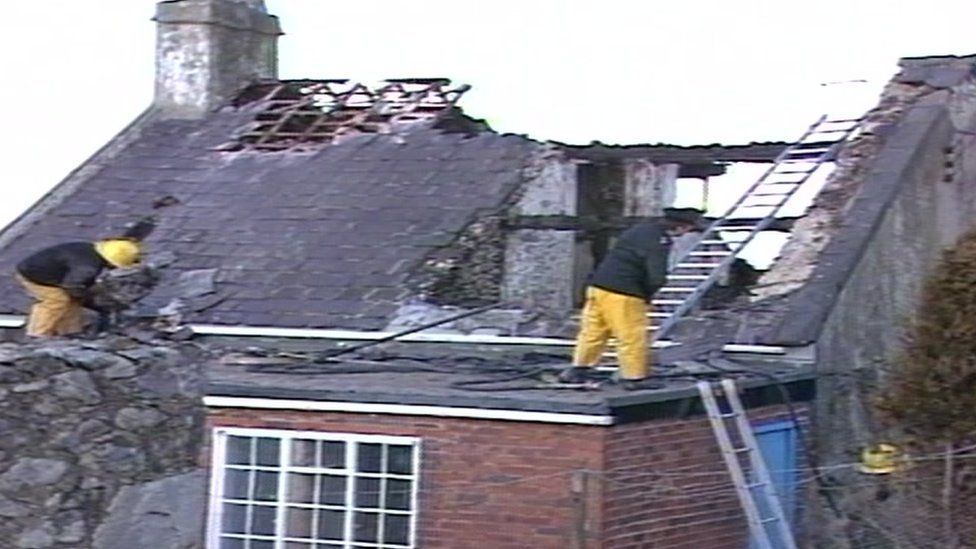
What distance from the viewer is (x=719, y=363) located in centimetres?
1464

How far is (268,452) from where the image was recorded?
1323 cm

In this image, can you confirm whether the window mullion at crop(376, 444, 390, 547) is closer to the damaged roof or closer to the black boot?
the black boot

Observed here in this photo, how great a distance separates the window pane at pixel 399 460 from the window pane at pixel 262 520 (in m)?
1.06

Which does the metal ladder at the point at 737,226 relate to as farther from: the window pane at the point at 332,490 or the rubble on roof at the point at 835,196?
the window pane at the point at 332,490

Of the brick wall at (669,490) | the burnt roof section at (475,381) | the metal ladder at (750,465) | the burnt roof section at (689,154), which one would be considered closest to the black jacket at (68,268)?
the burnt roof section at (475,381)

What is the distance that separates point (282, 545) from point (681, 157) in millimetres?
7445

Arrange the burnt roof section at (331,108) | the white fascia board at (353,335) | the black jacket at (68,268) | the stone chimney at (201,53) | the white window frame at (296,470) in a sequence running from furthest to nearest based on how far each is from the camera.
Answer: the stone chimney at (201,53) < the burnt roof section at (331,108) < the white fascia board at (353,335) < the black jacket at (68,268) < the white window frame at (296,470)

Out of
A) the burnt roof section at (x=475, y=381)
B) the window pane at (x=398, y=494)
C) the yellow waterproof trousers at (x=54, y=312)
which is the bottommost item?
the window pane at (x=398, y=494)

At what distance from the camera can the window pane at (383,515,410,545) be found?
1282 cm

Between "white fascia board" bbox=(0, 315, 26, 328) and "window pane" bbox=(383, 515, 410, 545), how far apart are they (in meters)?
6.00

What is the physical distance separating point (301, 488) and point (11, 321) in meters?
5.63

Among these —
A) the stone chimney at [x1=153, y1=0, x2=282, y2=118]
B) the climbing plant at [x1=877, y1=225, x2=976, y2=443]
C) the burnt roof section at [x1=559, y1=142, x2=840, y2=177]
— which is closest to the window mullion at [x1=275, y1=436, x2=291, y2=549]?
the climbing plant at [x1=877, y1=225, x2=976, y2=443]

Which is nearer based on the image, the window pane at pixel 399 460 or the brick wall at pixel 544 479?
the brick wall at pixel 544 479

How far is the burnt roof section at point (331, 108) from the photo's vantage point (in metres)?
20.6
